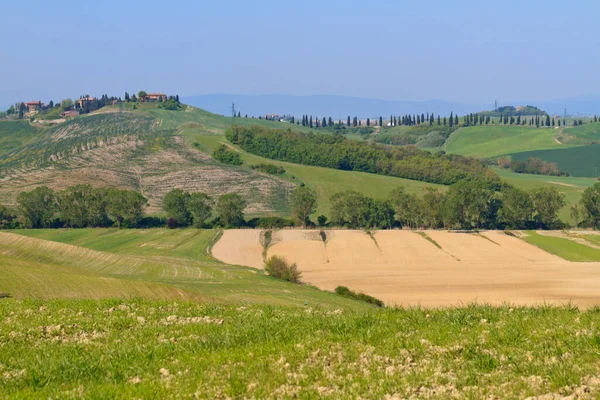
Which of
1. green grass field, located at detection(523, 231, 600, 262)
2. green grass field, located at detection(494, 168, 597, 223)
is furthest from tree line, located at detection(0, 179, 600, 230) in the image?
green grass field, located at detection(523, 231, 600, 262)

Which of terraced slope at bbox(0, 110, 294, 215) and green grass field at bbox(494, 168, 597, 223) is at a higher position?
terraced slope at bbox(0, 110, 294, 215)

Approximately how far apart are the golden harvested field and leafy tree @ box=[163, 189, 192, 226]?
43.8 ft

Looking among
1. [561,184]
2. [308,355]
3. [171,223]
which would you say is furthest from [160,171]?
[308,355]

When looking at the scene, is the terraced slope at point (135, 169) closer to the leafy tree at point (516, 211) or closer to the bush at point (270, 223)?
the bush at point (270, 223)

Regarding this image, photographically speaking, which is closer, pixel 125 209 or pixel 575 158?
pixel 125 209

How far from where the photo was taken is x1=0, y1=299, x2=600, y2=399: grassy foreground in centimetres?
A: 956

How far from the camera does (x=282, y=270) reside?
196 feet

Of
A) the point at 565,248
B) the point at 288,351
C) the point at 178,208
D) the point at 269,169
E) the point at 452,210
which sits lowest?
the point at 565,248

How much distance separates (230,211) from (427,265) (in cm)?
4470

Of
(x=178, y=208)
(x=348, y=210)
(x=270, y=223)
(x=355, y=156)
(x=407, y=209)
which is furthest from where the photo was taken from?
(x=355, y=156)

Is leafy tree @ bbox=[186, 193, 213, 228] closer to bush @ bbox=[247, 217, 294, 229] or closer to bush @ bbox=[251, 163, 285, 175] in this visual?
bush @ bbox=[247, 217, 294, 229]

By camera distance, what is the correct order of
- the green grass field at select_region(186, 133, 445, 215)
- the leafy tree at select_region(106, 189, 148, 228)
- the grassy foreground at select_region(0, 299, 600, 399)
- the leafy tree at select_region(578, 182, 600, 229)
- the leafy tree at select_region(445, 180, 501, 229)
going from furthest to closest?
the green grass field at select_region(186, 133, 445, 215), the leafy tree at select_region(106, 189, 148, 228), the leafy tree at select_region(445, 180, 501, 229), the leafy tree at select_region(578, 182, 600, 229), the grassy foreground at select_region(0, 299, 600, 399)

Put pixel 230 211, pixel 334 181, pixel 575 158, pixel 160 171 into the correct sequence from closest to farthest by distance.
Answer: pixel 230 211 < pixel 334 181 < pixel 160 171 < pixel 575 158

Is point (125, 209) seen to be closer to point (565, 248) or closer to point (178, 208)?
point (178, 208)
